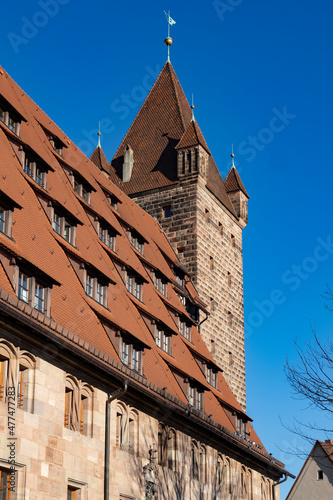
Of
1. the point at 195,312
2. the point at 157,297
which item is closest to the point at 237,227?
the point at 195,312

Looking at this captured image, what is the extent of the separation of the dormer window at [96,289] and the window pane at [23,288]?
13.7 feet

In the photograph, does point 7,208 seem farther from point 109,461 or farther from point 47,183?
point 109,461

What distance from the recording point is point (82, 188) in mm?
26375

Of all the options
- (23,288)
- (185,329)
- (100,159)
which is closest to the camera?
(23,288)

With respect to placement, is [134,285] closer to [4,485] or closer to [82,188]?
[82,188]

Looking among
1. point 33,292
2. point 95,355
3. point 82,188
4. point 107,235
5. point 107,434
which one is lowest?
point 107,434

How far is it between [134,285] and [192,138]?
10608mm

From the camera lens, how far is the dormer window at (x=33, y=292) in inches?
703

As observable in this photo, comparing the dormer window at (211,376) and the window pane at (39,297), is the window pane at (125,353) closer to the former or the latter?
the window pane at (39,297)

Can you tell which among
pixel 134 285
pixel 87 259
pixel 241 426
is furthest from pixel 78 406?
pixel 241 426

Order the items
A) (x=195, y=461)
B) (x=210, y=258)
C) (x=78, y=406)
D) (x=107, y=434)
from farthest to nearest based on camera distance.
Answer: (x=210, y=258) < (x=195, y=461) < (x=107, y=434) < (x=78, y=406)

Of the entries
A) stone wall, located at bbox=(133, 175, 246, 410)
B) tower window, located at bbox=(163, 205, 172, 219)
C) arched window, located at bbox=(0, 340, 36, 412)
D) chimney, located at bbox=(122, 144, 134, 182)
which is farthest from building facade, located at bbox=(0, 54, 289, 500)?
chimney, located at bbox=(122, 144, 134, 182)

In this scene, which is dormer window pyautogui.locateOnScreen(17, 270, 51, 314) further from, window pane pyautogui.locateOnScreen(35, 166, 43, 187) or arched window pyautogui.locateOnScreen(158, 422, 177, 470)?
arched window pyautogui.locateOnScreen(158, 422, 177, 470)

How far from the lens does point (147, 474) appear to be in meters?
22.0
